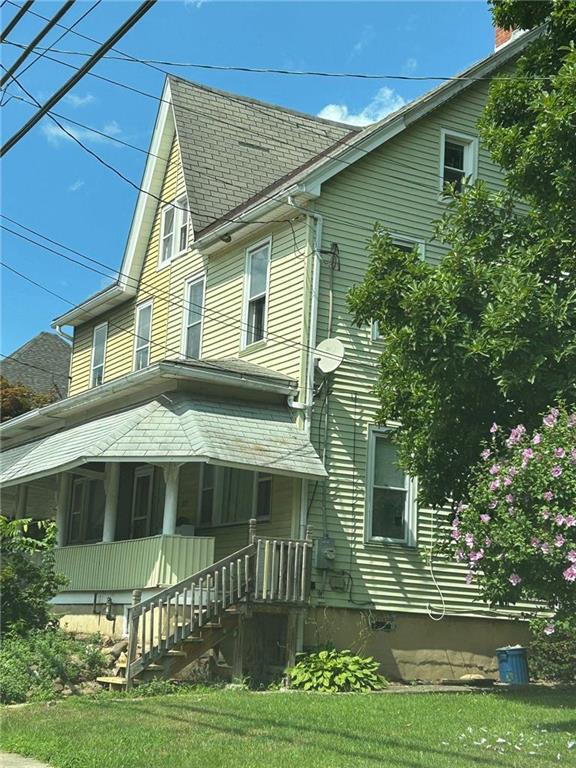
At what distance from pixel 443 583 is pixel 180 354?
311 inches

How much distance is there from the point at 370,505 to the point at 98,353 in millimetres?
11993

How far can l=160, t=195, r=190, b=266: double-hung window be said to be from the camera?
2419 centimetres

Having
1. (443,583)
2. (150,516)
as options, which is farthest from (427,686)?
(150,516)

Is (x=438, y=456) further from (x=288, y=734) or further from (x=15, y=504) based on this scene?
(x=15, y=504)

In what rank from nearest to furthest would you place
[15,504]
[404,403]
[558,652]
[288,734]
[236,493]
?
[288,734] → [404,403] → [558,652] → [236,493] → [15,504]

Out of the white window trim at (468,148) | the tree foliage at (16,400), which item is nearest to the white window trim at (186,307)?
the white window trim at (468,148)

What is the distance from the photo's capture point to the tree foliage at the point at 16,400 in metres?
34.8

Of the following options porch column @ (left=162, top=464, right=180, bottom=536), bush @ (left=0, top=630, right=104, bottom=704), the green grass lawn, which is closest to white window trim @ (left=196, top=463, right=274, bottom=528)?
porch column @ (left=162, top=464, right=180, bottom=536)

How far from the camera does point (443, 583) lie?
1900cm

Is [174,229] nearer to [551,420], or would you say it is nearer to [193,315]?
[193,315]

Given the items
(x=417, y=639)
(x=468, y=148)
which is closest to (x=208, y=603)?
(x=417, y=639)

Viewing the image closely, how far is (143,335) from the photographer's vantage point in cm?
2580

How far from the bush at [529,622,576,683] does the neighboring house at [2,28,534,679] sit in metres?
1.21

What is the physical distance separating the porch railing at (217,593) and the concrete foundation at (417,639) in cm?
134
